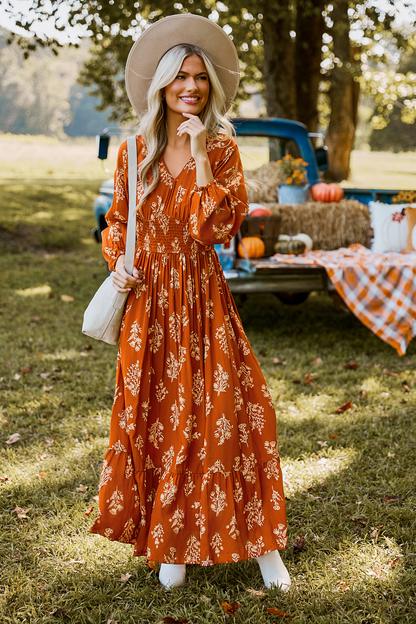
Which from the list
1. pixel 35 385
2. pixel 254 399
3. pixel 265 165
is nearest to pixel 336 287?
pixel 265 165

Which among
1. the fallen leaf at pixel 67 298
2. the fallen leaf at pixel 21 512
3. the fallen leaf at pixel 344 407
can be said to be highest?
A: the fallen leaf at pixel 344 407

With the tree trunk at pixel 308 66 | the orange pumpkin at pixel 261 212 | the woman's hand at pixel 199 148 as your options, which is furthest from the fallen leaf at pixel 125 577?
the tree trunk at pixel 308 66

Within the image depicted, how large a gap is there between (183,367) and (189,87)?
1054 mm

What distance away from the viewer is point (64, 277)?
922cm

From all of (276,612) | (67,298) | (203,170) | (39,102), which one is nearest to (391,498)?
(276,612)

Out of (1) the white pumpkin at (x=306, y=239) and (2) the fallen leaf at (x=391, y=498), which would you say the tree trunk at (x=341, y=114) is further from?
(2) the fallen leaf at (x=391, y=498)

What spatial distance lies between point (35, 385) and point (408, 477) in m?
2.88

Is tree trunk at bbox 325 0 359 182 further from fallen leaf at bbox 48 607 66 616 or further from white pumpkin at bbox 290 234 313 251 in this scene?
fallen leaf at bbox 48 607 66 616

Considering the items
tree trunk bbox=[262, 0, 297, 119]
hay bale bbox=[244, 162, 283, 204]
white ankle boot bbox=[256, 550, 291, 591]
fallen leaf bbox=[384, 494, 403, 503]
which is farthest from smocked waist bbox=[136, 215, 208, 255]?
tree trunk bbox=[262, 0, 297, 119]

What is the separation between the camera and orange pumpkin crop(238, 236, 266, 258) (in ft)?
18.9

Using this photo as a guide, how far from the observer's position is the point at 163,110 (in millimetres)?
2289

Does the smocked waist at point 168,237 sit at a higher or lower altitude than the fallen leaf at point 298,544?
higher

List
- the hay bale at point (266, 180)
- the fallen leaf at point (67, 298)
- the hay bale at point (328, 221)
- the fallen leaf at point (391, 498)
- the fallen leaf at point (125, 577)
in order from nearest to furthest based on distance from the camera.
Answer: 1. the fallen leaf at point (125, 577)
2. the fallen leaf at point (391, 498)
3. the hay bale at point (328, 221)
4. the hay bale at point (266, 180)
5. the fallen leaf at point (67, 298)

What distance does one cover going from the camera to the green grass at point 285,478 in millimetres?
2305
